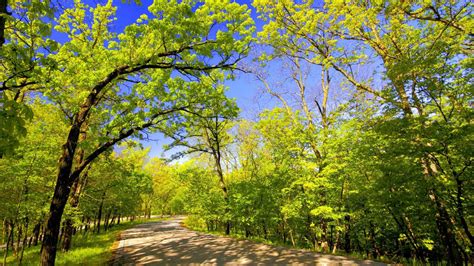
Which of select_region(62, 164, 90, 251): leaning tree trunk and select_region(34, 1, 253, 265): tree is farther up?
select_region(34, 1, 253, 265): tree

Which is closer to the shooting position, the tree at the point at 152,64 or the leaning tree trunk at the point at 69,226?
the tree at the point at 152,64

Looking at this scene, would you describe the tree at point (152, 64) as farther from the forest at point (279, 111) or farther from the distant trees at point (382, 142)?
the distant trees at point (382, 142)

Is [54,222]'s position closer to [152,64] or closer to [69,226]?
[152,64]

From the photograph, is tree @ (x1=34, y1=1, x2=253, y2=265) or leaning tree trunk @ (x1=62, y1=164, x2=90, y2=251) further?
leaning tree trunk @ (x1=62, y1=164, x2=90, y2=251)

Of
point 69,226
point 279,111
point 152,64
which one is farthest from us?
point 279,111

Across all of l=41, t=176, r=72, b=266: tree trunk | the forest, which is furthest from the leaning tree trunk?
l=41, t=176, r=72, b=266: tree trunk

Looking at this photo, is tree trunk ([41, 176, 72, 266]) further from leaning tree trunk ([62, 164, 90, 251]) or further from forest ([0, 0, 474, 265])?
leaning tree trunk ([62, 164, 90, 251])

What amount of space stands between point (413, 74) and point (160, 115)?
7577 mm

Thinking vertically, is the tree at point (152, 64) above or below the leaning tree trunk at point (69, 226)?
above

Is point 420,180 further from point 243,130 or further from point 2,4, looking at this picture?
point 243,130

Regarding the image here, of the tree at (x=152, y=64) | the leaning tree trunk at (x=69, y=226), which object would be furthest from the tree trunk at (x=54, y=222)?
the leaning tree trunk at (x=69, y=226)

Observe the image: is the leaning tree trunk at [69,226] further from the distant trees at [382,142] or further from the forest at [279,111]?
the distant trees at [382,142]

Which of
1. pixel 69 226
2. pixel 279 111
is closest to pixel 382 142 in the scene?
pixel 279 111

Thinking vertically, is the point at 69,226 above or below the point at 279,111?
below
